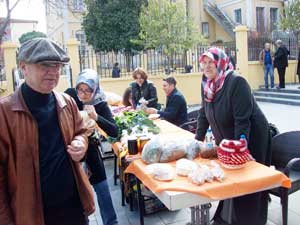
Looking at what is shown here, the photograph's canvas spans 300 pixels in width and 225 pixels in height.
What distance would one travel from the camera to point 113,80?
1205 centimetres

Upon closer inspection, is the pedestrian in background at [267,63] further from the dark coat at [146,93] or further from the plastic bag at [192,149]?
the plastic bag at [192,149]

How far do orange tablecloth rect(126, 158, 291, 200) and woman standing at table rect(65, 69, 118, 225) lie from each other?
69cm

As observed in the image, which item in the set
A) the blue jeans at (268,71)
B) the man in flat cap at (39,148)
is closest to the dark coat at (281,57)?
the blue jeans at (268,71)

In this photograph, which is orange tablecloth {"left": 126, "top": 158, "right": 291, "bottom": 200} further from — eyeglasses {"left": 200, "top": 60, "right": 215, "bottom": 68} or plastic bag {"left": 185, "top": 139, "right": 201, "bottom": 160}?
eyeglasses {"left": 200, "top": 60, "right": 215, "bottom": 68}

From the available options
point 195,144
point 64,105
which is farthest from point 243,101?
point 64,105

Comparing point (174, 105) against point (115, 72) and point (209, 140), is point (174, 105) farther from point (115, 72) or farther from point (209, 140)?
point (115, 72)

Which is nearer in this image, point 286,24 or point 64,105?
point 64,105

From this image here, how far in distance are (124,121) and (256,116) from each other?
187 cm

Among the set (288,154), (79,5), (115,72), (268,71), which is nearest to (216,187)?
(288,154)

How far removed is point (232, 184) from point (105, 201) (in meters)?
1.43

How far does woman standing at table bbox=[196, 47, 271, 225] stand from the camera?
278 cm

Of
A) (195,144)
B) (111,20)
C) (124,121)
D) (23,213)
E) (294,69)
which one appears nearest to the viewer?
(23,213)

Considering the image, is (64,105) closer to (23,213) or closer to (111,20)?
(23,213)

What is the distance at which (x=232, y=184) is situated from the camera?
91.3 inches
